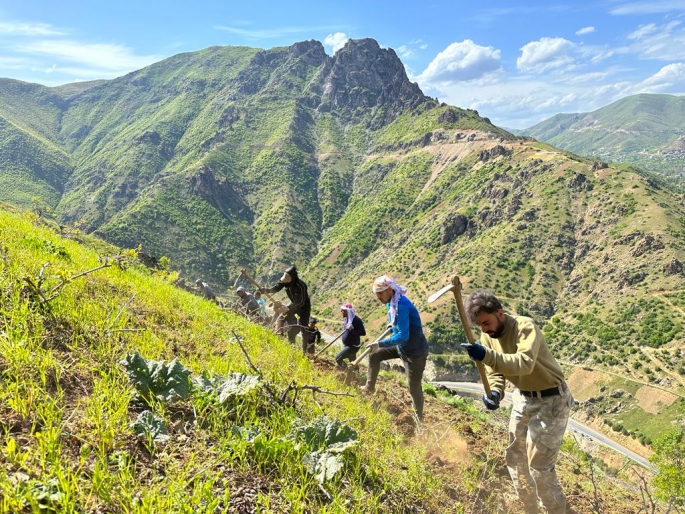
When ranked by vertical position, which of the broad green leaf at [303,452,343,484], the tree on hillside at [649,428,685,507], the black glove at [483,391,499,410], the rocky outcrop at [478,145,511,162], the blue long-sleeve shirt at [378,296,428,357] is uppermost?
the rocky outcrop at [478,145,511,162]

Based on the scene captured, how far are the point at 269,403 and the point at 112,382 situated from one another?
4.18 ft

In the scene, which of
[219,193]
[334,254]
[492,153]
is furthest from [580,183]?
[219,193]

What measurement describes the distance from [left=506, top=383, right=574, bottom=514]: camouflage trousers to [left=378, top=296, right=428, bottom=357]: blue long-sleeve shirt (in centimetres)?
192

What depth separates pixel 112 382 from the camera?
113 inches

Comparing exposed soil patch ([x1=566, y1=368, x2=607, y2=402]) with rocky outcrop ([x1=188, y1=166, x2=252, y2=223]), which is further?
rocky outcrop ([x1=188, y1=166, x2=252, y2=223])

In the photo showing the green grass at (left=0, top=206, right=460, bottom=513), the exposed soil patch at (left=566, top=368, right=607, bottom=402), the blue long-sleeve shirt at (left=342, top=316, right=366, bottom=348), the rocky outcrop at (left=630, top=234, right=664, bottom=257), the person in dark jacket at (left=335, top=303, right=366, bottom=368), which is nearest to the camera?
the green grass at (left=0, top=206, right=460, bottom=513)

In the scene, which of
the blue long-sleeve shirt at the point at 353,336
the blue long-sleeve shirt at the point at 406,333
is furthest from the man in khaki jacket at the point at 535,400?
the blue long-sleeve shirt at the point at 353,336

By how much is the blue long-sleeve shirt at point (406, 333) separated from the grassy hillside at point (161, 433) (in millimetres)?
1346

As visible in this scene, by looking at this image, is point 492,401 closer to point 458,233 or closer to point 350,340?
point 350,340

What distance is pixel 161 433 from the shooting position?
2.54 metres

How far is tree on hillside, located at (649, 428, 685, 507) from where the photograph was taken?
105 feet

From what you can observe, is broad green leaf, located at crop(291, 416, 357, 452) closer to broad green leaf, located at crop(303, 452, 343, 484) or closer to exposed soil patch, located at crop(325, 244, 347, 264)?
broad green leaf, located at crop(303, 452, 343, 484)

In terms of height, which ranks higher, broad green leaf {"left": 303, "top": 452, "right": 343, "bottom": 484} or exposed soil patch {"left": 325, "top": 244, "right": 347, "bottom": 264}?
broad green leaf {"left": 303, "top": 452, "right": 343, "bottom": 484}

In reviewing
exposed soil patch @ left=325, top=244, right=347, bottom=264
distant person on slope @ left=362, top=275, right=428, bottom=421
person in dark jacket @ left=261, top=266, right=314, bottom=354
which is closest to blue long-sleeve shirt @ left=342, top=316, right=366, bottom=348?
person in dark jacket @ left=261, top=266, right=314, bottom=354
